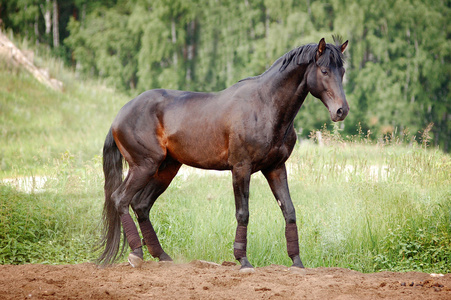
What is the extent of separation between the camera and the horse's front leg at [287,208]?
4.85 m

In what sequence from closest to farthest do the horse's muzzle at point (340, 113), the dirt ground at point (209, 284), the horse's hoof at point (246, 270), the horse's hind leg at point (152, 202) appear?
the dirt ground at point (209, 284), the horse's muzzle at point (340, 113), the horse's hoof at point (246, 270), the horse's hind leg at point (152, 202)

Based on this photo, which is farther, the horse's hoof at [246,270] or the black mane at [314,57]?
the horse's hoof at [246,270]

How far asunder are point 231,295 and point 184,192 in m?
4.50

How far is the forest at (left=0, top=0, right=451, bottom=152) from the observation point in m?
20.1

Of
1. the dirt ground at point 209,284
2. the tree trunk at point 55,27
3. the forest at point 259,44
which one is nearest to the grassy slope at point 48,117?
the forest at point 259,44

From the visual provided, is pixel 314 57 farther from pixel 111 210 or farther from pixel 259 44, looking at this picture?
pixel 259 44

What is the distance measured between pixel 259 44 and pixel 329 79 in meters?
17.4

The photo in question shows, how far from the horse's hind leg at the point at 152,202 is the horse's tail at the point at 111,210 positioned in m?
0.26

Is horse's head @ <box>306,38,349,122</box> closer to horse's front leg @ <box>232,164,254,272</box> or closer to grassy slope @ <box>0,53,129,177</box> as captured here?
horse's front leg @ <box>232,164,254,272</box>

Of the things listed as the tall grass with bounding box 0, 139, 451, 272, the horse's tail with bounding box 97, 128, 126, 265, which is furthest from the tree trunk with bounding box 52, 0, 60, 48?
the horse's tail with bounding box 97, 128, 126, 265

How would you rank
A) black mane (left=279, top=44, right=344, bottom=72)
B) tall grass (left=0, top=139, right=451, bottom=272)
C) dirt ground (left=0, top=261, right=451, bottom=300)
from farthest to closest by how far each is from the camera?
1. tall grass (left=0, top=139, right=451, bottom=272)
2. black mane (left=279, top=44, right=344, bottom=72)
3. dirt ground (left=0, top=261, right=451, bottom=300)

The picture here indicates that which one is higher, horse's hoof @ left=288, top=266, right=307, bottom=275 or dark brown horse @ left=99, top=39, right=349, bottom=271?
dark brown horse @ left=99, top=39, right=349, bottom=271

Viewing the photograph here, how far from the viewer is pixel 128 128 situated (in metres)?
5.31

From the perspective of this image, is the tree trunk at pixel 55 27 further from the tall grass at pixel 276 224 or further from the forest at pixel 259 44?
the tall grass at pixel 276 224
